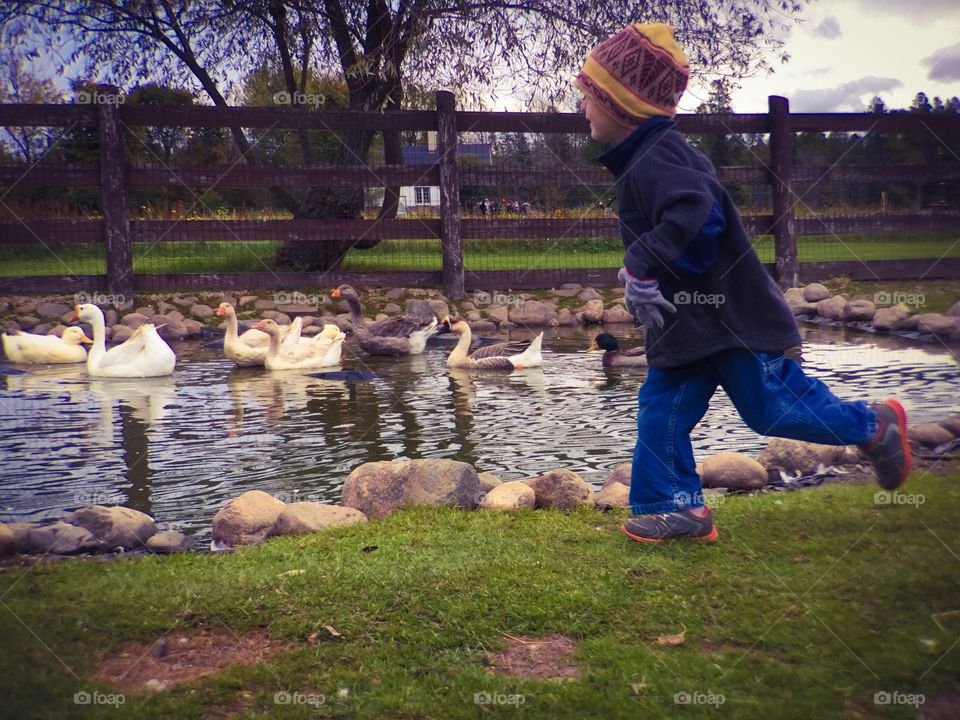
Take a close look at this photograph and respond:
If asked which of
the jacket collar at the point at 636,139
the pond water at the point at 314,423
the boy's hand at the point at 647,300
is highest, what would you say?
the jacket collar at the point at 636,139

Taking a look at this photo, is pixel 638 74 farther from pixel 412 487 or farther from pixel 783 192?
pixel 783 192

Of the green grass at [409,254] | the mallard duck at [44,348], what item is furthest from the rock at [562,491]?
the green grass at [409,254]

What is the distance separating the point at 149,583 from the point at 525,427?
3.60 m

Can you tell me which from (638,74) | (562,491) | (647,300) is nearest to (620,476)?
(562,491)

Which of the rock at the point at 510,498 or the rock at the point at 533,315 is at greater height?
the rock at the point at 533,315

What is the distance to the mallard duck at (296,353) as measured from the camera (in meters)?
9.77

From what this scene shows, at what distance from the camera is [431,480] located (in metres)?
4.39

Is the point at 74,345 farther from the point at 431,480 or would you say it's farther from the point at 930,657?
the point at 930,657

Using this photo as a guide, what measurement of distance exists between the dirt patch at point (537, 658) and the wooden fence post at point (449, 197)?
10858 mm

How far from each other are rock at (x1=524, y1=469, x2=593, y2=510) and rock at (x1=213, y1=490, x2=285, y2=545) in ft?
3.99

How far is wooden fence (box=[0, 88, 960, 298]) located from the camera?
12.4m

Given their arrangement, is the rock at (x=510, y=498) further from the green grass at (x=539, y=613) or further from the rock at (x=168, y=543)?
the rock at (x=168, y=543)

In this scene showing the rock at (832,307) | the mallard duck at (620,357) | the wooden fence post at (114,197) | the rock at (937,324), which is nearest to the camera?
the mallard duck at (620,357)

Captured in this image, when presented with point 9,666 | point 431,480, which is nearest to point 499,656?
point 9,666
